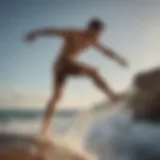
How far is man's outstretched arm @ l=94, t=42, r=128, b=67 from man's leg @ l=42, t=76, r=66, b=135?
0.15m

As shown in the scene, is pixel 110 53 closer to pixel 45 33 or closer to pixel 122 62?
pixel 122 62

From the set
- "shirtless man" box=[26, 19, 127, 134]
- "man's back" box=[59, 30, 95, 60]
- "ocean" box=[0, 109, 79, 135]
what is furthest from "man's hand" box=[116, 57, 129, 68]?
"ocean" box=[0, 109, 79, 135]

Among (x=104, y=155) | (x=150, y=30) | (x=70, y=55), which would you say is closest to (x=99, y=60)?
(x=70, y=55)

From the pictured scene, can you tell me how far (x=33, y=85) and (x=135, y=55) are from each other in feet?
1.12

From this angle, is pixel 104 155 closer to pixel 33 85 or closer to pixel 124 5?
pixel 33 85

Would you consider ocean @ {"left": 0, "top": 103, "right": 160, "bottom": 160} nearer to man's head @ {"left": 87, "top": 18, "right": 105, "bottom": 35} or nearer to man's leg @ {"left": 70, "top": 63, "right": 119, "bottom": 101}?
man's leg @ {"left": 70, "top": 63, "right": 119, "bottom": 101}

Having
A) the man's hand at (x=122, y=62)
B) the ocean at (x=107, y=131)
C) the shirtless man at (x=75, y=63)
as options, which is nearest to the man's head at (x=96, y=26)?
the shirtless man at (x=75, y=63)

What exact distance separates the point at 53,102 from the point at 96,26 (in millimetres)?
280

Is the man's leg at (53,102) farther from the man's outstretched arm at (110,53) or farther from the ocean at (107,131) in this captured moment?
the man's outstretched arm at (110,53)

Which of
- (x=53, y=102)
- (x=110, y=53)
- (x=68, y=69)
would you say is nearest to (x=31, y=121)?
(x=53, y=102)

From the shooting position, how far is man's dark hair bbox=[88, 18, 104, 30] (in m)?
1.61

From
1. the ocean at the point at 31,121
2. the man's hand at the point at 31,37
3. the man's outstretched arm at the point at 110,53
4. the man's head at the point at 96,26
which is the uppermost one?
the man's head at the point at 96,26

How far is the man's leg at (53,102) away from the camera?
5.19 feet

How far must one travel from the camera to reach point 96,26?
1.62 meters
